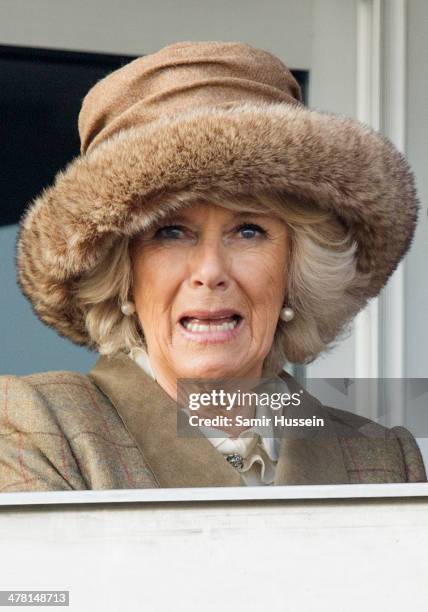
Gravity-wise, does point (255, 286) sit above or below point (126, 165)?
below

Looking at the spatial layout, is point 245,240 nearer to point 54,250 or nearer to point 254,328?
point 254,328

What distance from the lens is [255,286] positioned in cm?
236

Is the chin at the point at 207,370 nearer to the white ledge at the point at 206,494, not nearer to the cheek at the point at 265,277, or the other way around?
the cheek at the point at 265,277

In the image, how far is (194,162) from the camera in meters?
2.22

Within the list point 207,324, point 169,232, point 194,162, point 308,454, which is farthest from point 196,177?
point 308,454

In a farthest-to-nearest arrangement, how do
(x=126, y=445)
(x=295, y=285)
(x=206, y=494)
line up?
(x=295, y=285) → (x=126, y=445) → (x=206, y=494)

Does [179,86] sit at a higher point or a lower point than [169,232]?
higher

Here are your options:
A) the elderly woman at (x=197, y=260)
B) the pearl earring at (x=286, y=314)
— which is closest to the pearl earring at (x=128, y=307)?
the elderly woman at (x=197, y=260)

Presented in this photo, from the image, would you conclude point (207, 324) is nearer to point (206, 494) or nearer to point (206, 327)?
point (206, 327)

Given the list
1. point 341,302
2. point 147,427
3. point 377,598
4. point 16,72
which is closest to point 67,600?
point 377,598

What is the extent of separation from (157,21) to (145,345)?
1365 millimetres

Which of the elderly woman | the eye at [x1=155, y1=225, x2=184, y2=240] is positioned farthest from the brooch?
the eye at [x1=155, y1=225, x2=184, y2=240]

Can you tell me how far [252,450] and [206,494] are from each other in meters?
0.65

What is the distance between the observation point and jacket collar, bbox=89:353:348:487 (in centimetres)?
221
